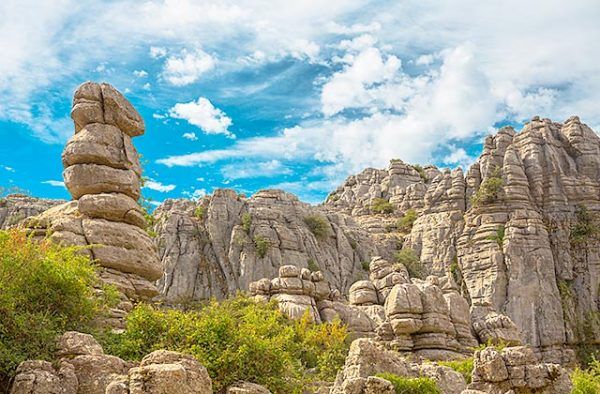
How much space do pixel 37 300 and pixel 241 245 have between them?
43.2 meters

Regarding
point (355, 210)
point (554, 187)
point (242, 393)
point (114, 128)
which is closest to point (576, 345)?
point (554, 187)

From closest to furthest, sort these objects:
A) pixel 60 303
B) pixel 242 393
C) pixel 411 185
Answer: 1. pixel 242 393
2. pixel 60 303
3. pixel 411 185

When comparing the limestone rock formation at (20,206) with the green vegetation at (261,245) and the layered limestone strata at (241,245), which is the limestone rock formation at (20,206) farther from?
the green vegetation at (261,245)

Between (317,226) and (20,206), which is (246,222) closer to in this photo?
(317,226)

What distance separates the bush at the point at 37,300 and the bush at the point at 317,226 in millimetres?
47545

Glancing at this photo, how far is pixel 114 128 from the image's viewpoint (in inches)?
1034

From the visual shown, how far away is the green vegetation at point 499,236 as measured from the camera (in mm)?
62994

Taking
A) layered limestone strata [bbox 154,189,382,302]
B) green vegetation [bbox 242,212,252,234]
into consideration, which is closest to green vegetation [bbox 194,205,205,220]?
layered limestone strata [bbox 154,189,382,302]

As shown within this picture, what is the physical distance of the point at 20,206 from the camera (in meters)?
68.6

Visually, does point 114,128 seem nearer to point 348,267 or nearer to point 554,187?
point 348,267

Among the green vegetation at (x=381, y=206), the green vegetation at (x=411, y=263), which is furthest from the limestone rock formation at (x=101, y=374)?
the green vegetation at (x=381, y=206)

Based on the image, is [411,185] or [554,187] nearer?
[554,187]

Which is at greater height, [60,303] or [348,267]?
[348,267]

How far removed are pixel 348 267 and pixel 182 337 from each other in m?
48.5
